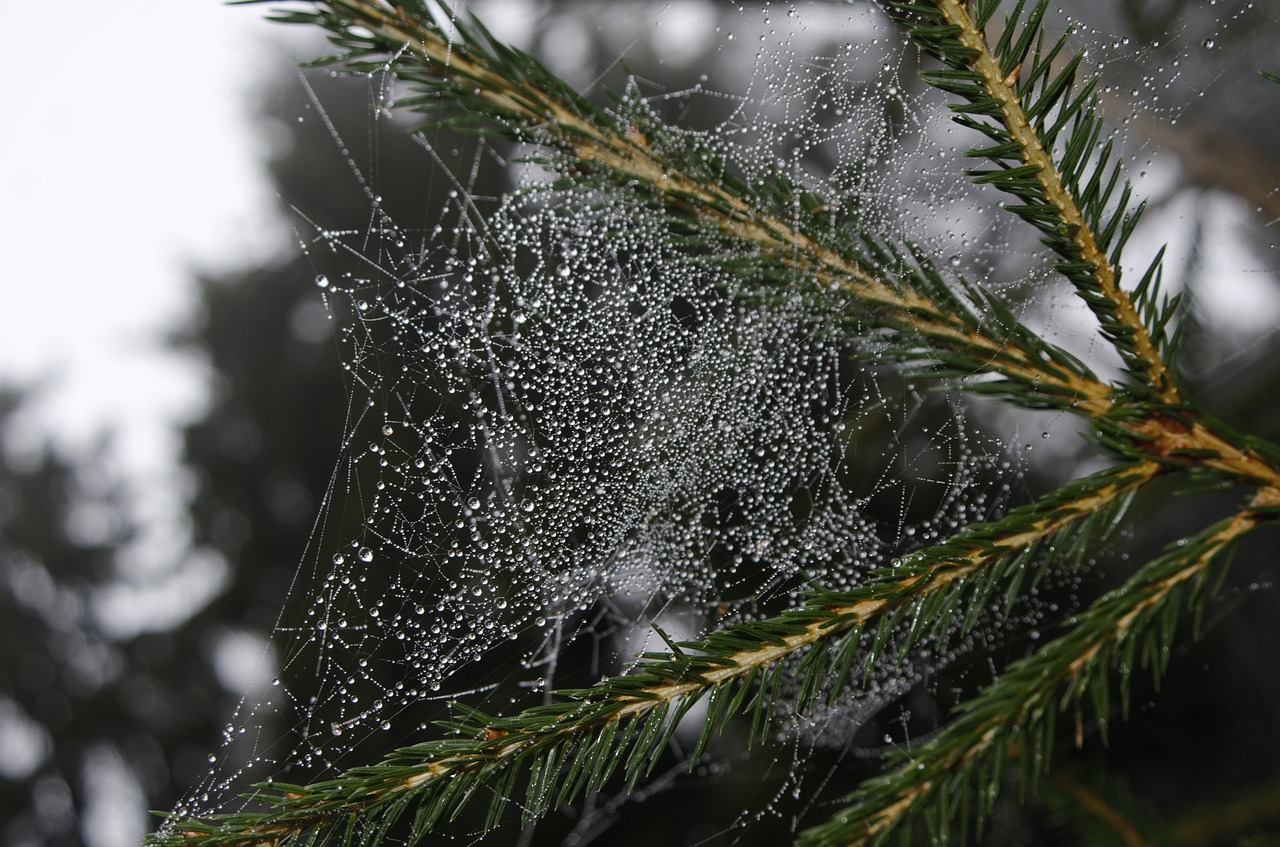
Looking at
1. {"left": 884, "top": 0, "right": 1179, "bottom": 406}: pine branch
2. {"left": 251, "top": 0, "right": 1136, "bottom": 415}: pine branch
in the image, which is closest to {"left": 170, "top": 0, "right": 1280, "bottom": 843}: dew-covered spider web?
{"left": 251, "top": 0, "right": 1136, "bottom": 415}: pine branch

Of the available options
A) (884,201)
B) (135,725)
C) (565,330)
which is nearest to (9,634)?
(135,725)

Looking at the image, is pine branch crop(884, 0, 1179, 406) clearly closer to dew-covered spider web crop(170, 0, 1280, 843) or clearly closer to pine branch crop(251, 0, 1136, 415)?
pine branch crop(251, 0, 1136, 415)

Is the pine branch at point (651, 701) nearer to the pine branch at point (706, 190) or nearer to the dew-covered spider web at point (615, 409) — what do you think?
the pine branch at point (706, 190)

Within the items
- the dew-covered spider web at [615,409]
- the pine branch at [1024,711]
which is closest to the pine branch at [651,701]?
the pine branch at [1024,711]

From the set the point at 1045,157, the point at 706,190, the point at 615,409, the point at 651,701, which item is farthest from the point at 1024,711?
the point at 615,409

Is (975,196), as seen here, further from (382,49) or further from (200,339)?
(200,339)
